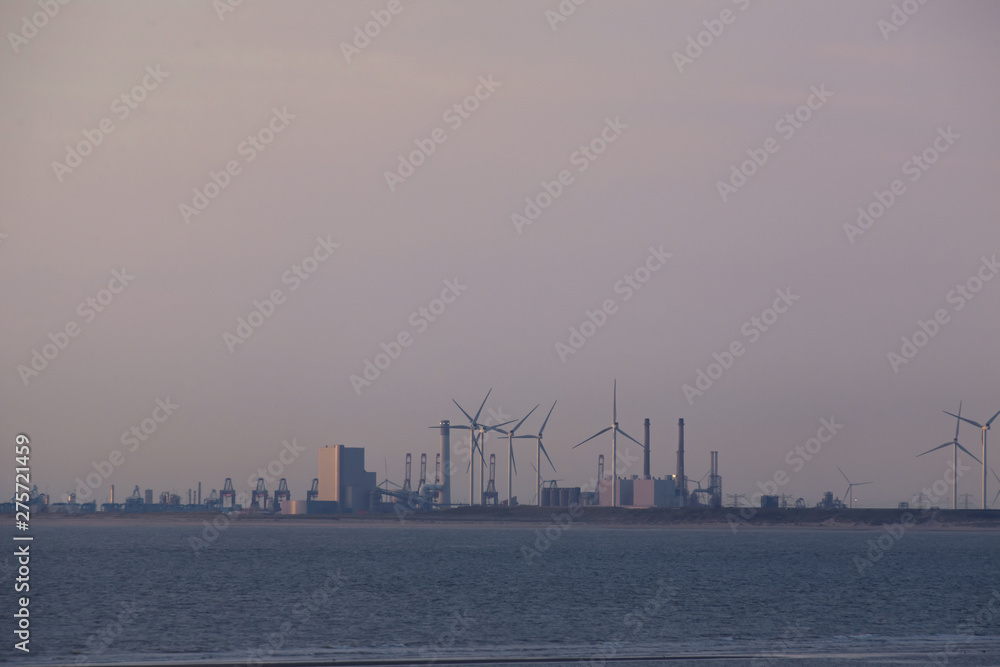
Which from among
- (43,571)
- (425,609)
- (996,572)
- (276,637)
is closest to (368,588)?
(425,609)

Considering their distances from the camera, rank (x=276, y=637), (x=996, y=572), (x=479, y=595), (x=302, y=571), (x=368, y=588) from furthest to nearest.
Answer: (x=996, y=572)
(x=302, y=571)
(x=368, y=588)
(x=479, y=595)
(x=276, y=637)

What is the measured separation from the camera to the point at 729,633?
59.1m

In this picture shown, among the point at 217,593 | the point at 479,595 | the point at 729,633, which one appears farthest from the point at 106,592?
the point at 729,633

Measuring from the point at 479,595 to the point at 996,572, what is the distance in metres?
76.2

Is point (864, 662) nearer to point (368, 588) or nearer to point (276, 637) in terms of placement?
point (276, 637)

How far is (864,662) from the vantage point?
4581 centimetres

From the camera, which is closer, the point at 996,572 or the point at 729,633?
the point at 729,633

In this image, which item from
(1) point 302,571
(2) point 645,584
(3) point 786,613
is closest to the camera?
(3) point 786,613

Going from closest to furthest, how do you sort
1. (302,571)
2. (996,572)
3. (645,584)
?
(645,584) → (302,571) → (996,572)

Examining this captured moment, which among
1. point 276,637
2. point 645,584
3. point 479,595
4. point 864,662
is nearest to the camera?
point 864,662

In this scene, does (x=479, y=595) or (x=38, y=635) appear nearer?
(x=38, y=635)

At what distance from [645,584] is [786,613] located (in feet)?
86.9

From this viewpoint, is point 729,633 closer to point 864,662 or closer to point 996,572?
point 864,662

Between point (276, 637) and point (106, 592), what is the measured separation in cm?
3681
